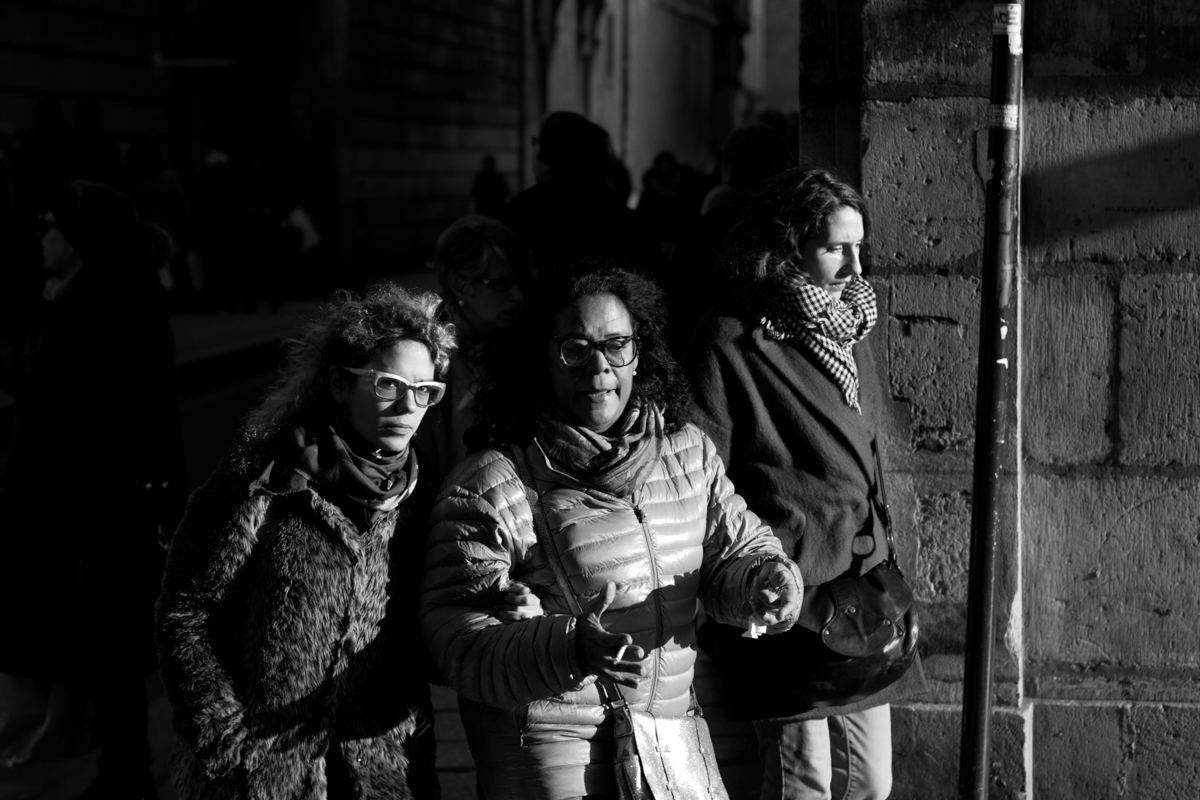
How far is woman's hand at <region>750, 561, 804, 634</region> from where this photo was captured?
3.03 meters

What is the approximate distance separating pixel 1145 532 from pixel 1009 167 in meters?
1.37

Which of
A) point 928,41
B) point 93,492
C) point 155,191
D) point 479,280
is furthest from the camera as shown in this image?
point 155,191

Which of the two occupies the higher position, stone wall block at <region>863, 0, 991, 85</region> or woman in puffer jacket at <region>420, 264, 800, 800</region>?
stone wall block at <region>863, 0, 991, 85</region>

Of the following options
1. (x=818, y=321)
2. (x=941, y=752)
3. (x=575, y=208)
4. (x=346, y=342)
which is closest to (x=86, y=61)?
(x=575, y=208)

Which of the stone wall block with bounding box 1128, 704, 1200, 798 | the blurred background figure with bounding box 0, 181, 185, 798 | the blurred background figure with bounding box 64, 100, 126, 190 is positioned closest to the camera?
the stone wall block with bounding box 1128, 704, 1200, 798

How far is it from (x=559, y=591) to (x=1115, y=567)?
211cm

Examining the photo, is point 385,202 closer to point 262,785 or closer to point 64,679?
point 64,679

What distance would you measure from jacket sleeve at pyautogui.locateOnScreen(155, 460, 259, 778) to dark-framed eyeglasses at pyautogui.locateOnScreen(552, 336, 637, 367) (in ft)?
2.12

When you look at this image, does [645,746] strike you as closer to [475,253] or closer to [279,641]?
[279,641]

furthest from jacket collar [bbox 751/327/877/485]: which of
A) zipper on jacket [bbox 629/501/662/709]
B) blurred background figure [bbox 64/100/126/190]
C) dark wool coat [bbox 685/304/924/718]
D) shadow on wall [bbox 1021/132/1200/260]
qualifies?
blurred background figure [bbox 64/100/126/190]

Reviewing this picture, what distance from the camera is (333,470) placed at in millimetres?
3027

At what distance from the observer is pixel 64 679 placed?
15.4 ft

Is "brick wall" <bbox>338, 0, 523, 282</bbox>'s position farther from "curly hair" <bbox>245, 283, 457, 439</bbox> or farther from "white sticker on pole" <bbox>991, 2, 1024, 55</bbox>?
"curly hair" <bbox>245, 283, 457, 439</bbox>

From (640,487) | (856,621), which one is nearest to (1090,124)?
(856,621)
